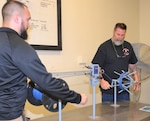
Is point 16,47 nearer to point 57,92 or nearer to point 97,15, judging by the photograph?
point 57,92

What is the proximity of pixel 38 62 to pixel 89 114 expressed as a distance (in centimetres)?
91

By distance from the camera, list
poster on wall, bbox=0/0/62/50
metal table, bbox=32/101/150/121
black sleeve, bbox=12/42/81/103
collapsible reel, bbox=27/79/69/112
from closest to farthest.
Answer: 1. black sleeve, bbox=12/42/81/103
2. collapsible reel, bbox=27/79/69/112
3. metal table, bbox=32/101/150/121
4. poster on wall, bbox=0/0/62/50

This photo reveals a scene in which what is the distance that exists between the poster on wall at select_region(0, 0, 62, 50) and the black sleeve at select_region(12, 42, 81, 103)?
1.36 meters

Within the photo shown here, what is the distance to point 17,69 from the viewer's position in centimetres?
136

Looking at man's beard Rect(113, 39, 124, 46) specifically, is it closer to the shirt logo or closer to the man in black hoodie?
the shirt logo

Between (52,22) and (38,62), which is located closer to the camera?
(38,62)

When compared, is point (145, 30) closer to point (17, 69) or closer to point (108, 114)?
point (108, 114)

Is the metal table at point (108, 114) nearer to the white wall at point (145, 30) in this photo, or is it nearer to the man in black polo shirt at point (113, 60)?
the man in black polo shirt at point (113, 60)

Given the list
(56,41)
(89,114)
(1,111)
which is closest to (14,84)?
(1,111)

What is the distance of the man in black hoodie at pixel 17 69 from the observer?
52.1 inches

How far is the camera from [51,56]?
2986mm

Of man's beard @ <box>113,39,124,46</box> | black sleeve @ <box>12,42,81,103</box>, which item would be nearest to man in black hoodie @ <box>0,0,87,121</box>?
black sleeve @ <box>12,42,81,103</box>

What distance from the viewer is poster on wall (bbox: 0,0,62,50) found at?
2748 mm

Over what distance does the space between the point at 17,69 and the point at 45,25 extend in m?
1.59
